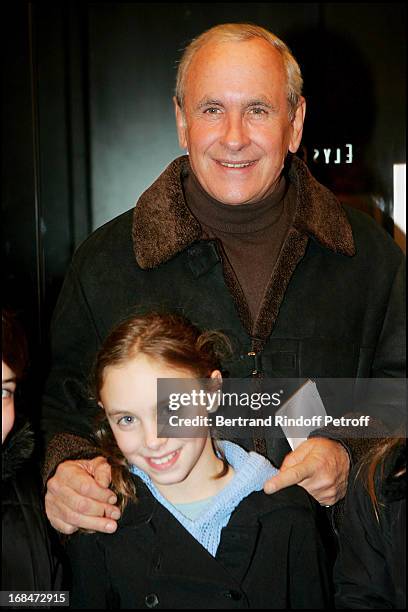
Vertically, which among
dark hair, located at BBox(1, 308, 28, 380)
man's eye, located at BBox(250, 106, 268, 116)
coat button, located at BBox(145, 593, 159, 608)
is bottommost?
coat button, located at BBox(145, 593, 159, 608)

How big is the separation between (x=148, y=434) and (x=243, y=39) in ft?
1.63

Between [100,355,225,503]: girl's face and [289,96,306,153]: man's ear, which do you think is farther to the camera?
[289,96,306,153]: man's ear

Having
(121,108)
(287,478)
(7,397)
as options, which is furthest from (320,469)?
(121,108)

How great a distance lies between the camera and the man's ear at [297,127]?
1103 mm

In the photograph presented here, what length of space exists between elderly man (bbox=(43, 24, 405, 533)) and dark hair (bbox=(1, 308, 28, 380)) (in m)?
0.06

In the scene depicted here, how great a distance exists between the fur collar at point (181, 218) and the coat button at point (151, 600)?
0.41 meters

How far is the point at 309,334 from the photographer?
1.12 meters

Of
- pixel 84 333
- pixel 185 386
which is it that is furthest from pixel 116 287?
pixel 185 386

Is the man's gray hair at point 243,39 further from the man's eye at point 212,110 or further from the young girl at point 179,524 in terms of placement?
the young girl at point 179,524

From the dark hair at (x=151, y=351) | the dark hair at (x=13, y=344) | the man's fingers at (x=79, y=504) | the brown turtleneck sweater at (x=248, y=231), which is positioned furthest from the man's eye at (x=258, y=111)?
the man's fingers at (x=79, y=504)

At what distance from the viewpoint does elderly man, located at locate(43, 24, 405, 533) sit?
108 centimetres

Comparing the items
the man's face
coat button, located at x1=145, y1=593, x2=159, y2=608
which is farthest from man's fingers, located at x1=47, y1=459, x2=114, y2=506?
the man's face

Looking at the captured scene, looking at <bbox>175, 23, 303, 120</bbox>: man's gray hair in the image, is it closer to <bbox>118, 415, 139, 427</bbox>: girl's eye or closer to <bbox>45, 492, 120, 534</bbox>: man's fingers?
<bbox>118, 415, 139, 427</bbox>: girl's eye

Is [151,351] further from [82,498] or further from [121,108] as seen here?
[121,108]
